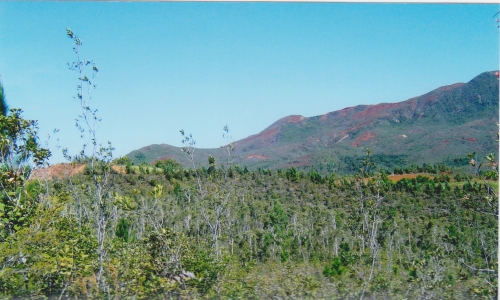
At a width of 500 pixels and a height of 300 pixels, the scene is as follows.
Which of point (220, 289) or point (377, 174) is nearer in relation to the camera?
point (220, 289)

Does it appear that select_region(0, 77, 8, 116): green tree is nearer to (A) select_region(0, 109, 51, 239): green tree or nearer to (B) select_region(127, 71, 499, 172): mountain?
(A) select_region(0, 109, 51, 239): green tree

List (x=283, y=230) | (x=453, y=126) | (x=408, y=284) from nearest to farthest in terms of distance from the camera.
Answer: (x=408, y=284), (x=283, y=230), (x=453, y=126)

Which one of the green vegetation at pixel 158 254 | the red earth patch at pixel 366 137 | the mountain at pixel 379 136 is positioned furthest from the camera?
the red earth patch at pixel 366 137

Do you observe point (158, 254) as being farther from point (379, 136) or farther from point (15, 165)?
point (379, 136)

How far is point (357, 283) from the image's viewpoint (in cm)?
325

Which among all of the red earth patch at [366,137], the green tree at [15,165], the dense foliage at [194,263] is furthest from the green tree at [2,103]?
the red earth patch at [366,137]

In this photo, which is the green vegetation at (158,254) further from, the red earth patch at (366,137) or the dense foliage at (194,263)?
the red earth patch at (366,137)

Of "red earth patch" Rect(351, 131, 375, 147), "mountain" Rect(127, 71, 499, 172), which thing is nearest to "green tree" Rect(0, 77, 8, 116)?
"mountain" Rect(127, 71, 499, 172)

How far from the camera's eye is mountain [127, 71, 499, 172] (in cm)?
501

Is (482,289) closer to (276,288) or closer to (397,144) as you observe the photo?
(276,288)

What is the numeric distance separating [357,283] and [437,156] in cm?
1287

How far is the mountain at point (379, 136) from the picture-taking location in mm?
5008

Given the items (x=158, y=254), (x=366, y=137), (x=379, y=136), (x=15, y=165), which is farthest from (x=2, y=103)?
(x=379, y=136)

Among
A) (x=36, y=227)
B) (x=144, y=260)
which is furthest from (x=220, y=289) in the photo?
(x=36, y=227)
